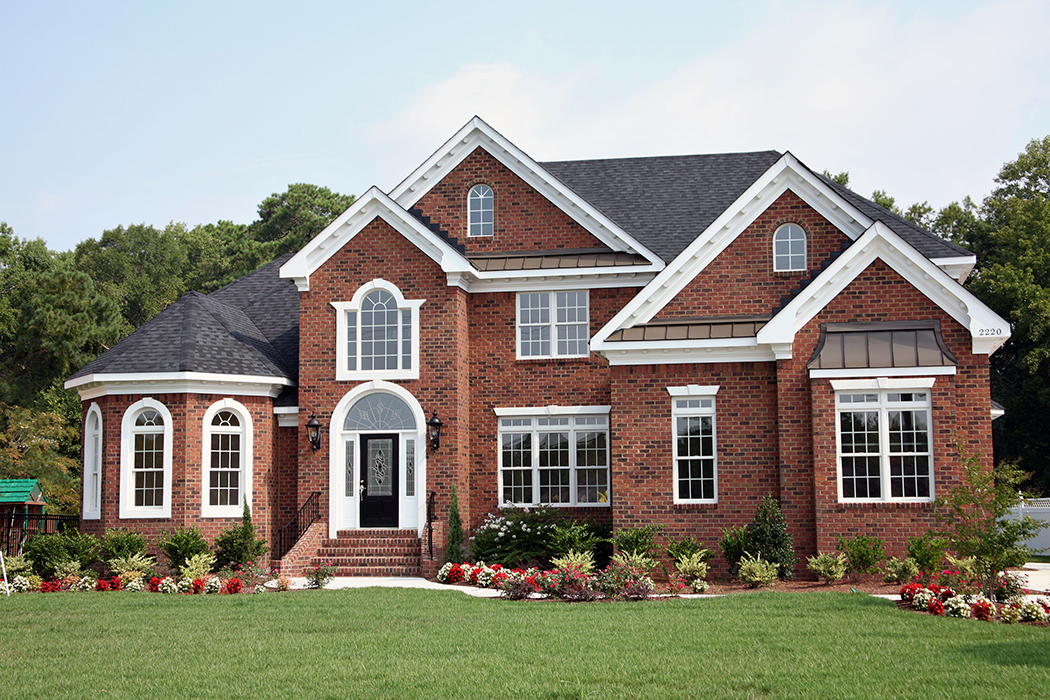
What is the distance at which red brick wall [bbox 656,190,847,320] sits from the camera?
2031 cm

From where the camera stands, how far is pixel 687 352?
19469 mm

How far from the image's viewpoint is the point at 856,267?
18.7 meters

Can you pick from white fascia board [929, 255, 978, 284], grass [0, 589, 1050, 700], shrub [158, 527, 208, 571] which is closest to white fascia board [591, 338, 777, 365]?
white fascia board [929, 255, 978, 284]

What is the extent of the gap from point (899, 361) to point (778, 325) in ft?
7.36

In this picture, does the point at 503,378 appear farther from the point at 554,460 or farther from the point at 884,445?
the point at 884,445

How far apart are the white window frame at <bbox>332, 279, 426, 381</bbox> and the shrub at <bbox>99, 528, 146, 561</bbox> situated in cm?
Answer: 528

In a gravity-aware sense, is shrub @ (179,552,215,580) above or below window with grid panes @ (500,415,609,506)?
below

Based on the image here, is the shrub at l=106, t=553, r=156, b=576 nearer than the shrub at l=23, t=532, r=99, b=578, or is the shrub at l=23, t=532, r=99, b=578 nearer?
the shrub at l=106, t=553, r=156, b=576

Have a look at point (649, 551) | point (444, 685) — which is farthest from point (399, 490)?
point (444, 685)

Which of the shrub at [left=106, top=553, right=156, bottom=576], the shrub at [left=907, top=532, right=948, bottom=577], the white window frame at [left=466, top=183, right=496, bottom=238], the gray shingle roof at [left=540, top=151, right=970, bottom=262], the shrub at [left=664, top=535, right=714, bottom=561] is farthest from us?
the gray shingle roof at [left=540, top=151, right=970, bottom=262]

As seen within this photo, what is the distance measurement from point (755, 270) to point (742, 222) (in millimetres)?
1028

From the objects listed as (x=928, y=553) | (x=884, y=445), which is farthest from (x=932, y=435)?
(x=928, y=553)

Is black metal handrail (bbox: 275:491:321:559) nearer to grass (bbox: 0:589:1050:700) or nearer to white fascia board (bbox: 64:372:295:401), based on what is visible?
white fascia board (bbox: 64:372:295:401)

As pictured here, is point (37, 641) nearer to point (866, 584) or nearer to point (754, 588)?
point (754, 588)
